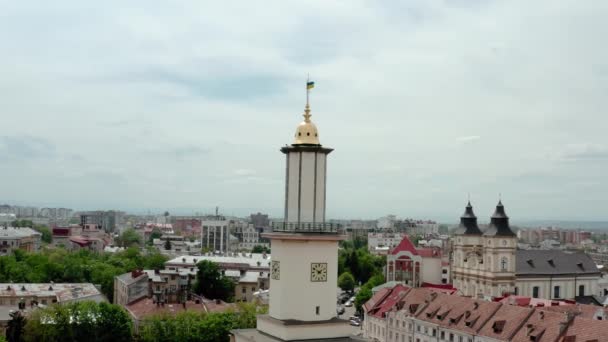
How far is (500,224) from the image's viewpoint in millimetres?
65875

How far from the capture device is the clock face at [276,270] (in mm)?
15328

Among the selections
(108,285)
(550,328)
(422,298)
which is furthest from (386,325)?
(108,285)

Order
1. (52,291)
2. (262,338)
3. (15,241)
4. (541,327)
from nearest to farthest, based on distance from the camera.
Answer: (262,338) → (541,327) → (52,291) → (15,241)

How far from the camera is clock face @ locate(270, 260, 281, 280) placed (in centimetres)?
1533

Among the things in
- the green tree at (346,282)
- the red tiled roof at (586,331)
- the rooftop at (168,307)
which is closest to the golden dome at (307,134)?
the red tiled roof at (586,331)

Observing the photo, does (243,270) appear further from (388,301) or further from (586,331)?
(586,331)

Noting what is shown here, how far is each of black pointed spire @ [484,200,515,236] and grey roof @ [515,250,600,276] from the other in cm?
446

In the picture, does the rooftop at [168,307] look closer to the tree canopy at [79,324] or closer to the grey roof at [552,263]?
the tree canopy at [79,324]

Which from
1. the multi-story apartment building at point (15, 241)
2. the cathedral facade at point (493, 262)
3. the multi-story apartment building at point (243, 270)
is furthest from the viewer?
the multi-story apartment building at point (15, 241)

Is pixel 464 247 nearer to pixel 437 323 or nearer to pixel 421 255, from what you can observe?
pixel 421 255

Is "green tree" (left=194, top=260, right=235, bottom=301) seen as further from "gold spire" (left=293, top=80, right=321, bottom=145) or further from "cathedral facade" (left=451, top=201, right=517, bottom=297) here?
"gold spire" (left=293, top=80, right=321, bottom=145)

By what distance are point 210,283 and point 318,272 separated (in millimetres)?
50838

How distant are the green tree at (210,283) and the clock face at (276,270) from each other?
49.8 m

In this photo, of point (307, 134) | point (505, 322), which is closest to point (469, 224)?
point (505, 322)
